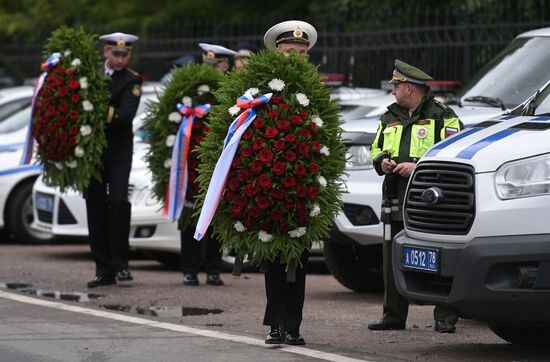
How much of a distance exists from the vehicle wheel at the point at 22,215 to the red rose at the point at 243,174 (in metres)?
7.46

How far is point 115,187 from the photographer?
38.1 feet

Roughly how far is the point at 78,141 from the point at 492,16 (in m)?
6.32

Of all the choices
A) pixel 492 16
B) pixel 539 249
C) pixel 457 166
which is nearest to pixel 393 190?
pixel 457 166

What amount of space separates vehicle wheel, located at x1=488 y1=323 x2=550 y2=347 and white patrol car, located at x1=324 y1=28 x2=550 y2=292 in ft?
6.57

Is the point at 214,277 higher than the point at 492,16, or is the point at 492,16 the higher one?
the point at 492,16

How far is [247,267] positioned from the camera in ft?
42.1

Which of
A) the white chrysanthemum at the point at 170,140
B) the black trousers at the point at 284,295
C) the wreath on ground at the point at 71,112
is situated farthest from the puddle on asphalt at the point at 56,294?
the black trousers at the point at 284,295

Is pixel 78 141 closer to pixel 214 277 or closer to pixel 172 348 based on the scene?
pixel 214 277

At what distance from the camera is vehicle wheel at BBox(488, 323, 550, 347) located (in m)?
8.33

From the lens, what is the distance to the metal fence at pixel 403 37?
15812 millimetres

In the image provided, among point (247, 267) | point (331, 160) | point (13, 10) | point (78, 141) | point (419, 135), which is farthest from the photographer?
point (13, 10)

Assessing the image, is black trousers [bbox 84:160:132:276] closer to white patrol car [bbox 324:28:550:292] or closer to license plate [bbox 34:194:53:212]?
white patrol car [bbox 324:28:550:292]

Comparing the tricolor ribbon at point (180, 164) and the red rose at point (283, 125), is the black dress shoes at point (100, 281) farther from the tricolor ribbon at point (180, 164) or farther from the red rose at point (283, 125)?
the red rose at point (283, 125)

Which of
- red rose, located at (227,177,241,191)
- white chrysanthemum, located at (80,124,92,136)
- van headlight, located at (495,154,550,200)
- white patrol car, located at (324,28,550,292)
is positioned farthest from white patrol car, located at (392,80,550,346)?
white chrysanthemum, located at (80,124,92,136)
